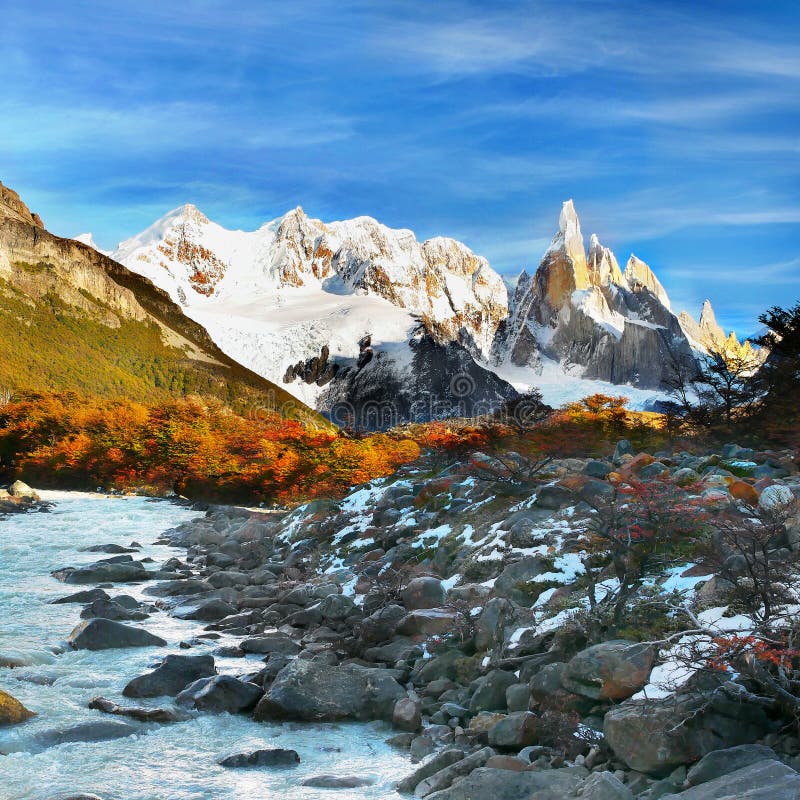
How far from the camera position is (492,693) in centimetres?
993

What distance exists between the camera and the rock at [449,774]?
27.1ft

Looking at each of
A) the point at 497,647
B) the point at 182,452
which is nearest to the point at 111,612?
the point at 497,647

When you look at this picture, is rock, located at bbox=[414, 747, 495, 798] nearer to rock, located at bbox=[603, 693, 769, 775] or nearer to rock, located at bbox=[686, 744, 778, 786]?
rock, located at bbox=[603, 693, 769, 775]

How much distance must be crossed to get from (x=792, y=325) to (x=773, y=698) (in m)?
20.7

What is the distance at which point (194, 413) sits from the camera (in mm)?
64625

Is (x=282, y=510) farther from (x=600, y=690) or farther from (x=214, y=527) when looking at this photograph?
(x=600, y=690)

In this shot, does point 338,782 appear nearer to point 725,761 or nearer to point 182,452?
point 725,761

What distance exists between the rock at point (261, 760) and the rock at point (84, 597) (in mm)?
9871

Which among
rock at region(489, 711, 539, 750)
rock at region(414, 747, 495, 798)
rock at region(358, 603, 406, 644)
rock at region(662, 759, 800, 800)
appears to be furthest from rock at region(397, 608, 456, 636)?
rock at region(662, 759, 800, 800)

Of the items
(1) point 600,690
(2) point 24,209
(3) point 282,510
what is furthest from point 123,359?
(1) point 600,690

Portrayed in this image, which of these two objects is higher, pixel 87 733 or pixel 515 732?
pixel 515 732

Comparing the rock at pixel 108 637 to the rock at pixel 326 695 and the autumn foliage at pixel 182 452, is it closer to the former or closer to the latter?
the rock at pixel 326 695

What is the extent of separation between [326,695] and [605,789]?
5.12 metres

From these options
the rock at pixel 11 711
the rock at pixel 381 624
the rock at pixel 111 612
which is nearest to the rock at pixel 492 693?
the rock at pixel 381 624
